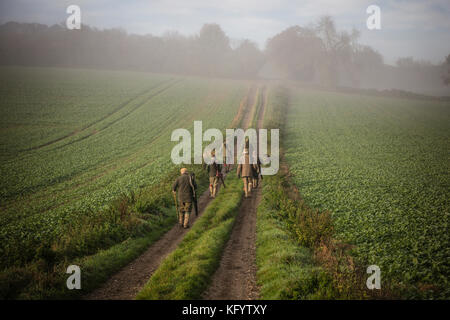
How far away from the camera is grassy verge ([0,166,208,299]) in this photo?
7168 millimetres

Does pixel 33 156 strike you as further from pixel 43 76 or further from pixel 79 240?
pixel 43 76

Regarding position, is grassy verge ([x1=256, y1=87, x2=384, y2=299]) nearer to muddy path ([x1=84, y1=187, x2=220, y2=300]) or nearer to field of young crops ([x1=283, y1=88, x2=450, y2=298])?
field of young crops ([x1=283, y1=88, x2=450, y2=298])

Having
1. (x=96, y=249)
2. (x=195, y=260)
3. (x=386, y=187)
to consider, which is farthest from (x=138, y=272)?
(x=386, y=187)

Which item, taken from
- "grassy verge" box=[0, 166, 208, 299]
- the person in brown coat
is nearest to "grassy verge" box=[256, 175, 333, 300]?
the person in brown coat

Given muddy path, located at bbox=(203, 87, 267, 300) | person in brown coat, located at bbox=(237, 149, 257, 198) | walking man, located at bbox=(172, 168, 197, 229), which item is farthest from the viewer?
person in brown coat, located at bbox=(237, 149, 257, 198)

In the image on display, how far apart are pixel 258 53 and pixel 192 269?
109 m

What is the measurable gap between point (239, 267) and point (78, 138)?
104 ft

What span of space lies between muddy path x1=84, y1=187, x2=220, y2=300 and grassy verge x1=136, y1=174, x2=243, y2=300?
0.42 meters

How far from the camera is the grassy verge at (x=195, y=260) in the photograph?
23.1ft

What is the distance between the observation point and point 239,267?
28.5 feet

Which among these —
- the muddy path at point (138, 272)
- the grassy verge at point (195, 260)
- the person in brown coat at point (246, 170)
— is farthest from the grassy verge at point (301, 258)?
the muddy path at point (138, 272)

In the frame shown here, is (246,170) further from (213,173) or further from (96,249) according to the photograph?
(96,249)

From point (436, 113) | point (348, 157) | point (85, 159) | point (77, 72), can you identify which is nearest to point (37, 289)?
point (85, 159)

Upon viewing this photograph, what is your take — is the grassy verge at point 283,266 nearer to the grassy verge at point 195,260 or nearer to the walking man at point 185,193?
the grassy verge at point 195,260
